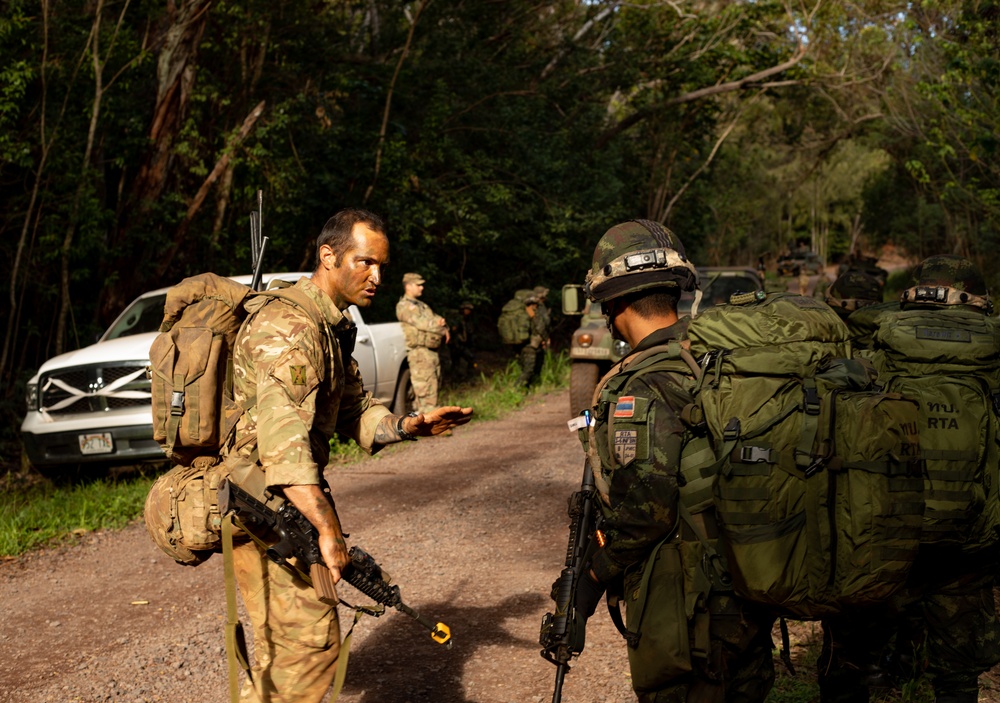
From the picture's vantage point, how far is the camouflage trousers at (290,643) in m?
3.04

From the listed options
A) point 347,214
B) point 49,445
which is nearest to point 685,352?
point 347,214

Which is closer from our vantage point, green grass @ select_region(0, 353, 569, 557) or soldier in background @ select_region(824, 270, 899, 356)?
soldier in background @ select_region(824, 270, 899, 356)

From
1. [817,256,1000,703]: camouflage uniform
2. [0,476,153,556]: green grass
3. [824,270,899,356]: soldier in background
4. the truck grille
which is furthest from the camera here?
the truck grille

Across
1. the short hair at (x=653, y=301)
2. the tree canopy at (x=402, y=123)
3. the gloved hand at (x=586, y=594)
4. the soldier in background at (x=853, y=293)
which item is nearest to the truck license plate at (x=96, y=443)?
the tree canopy at (x=402, y=123)

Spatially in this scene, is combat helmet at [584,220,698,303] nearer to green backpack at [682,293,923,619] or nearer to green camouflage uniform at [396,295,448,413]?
green backpack at [682,293,923,619]

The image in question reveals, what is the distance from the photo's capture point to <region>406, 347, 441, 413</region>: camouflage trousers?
1116 cm

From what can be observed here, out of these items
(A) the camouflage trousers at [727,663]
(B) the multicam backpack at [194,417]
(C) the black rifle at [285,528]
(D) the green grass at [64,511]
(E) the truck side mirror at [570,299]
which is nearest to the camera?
(A) the camouflage trousers at [727,663]

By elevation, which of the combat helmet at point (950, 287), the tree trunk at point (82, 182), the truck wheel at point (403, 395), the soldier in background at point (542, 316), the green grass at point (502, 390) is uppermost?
the tree trunk at point (82, 182)

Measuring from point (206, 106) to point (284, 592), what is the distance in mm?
11549

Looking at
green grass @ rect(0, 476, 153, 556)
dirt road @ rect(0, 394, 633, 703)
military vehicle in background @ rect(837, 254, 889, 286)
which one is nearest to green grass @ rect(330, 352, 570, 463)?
dirt road @ rect(0, 394, 633, 703)

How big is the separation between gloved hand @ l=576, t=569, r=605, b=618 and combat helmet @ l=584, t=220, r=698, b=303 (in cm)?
→ 80

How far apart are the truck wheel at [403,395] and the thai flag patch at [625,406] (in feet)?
28.5

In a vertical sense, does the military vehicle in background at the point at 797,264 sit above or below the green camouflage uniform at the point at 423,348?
above

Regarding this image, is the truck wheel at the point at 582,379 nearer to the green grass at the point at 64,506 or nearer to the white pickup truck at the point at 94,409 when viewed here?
the green grass at the point at 64,506
